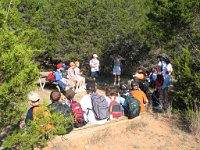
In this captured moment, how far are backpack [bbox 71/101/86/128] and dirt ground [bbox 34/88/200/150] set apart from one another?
0.10 metres

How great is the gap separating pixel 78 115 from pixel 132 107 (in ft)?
4.27

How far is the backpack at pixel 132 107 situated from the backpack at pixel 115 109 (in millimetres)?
178

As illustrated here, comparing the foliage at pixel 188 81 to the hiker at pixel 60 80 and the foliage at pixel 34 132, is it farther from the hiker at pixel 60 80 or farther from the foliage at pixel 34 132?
the hiker at pixel 60 80

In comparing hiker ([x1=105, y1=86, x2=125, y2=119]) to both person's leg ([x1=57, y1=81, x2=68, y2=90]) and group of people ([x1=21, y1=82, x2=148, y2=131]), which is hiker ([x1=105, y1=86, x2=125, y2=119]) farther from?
person's leg ([x1=57, y1=81, x2=68, y2=90])

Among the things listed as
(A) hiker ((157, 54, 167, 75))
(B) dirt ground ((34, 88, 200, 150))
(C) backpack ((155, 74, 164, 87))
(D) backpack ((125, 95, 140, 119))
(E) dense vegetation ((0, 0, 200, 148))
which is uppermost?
(E) dense vegetation ((0, 0, 200, 148))

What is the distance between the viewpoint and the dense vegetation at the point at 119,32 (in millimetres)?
7785

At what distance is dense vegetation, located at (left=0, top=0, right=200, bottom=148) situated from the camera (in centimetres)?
779

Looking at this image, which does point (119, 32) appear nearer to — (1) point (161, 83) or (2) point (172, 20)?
(2) point (172, 20)

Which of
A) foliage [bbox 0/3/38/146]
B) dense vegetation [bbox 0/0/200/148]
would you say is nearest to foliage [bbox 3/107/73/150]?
foliage [bbox 0/3/38/146]

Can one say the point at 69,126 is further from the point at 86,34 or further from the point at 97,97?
Result: the point at 86,34

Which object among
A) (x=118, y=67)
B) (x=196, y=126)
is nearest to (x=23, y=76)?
(x=196, y=126)

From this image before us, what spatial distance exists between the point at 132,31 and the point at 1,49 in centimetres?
940

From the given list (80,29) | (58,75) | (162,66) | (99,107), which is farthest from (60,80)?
(99,107)

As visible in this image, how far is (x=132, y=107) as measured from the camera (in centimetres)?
693
